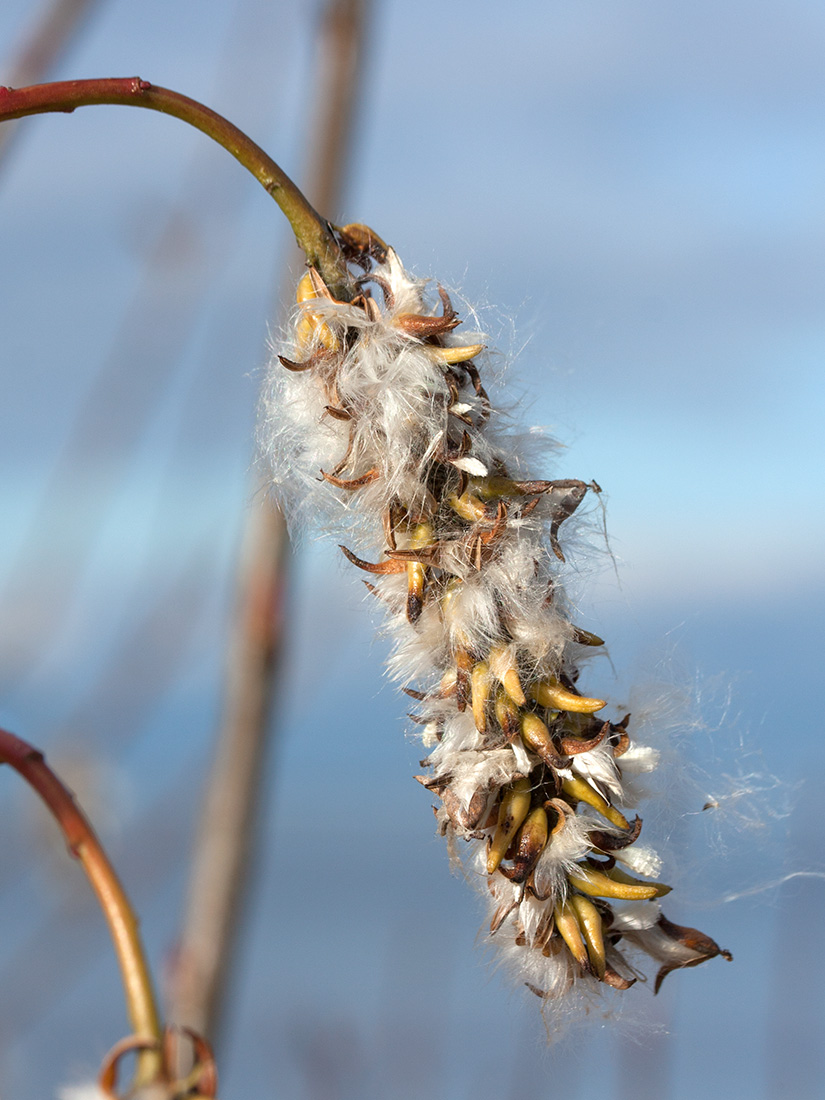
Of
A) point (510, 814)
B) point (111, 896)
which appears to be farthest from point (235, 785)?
point (510, 814)

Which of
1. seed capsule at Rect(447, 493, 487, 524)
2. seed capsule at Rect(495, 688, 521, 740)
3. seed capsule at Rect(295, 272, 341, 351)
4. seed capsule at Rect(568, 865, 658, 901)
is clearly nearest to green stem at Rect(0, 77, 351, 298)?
seed capsule at Rect(295, 272, 341, 351)

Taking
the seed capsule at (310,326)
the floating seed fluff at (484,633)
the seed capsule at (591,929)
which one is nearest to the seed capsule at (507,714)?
the floating seed fluff at (484,633)

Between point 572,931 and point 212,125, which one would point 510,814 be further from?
point 212,125

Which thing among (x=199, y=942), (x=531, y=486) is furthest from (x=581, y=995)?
(x=199, y=942)

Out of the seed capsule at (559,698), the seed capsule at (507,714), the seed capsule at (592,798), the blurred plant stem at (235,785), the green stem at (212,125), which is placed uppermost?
the green stem at (212,125)

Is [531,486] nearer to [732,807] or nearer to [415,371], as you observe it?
[415,371]

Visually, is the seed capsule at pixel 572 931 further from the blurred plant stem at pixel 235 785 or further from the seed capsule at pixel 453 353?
the blurred plant stem at pixel 235 785
